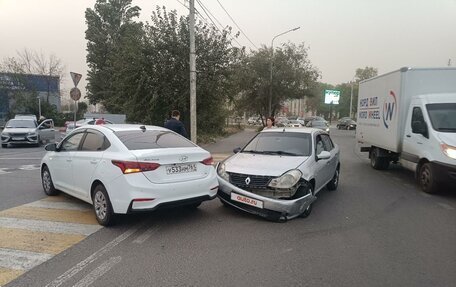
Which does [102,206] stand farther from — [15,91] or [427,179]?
[15,91]

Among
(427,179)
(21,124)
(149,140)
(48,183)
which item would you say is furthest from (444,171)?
(21,124)

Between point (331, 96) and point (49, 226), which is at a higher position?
point (331, 96)

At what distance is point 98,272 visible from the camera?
4.12 meters

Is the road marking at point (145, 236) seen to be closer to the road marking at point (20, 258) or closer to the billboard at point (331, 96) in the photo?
the road marking at point (20, 258)

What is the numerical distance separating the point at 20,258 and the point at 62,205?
260 cm

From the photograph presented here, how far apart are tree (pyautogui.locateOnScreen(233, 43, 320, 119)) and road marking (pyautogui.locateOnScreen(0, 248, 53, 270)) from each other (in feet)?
116

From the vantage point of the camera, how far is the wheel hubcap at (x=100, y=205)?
5660 millimetres

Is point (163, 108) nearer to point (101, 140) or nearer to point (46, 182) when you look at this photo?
point (46, 182)

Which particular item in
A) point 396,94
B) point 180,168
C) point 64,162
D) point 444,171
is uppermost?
point 396,94

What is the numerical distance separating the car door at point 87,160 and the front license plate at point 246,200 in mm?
2193

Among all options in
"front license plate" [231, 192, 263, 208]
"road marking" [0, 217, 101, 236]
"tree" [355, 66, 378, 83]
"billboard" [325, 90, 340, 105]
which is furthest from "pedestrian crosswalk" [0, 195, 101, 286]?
"tree" [355, 66, 378, 83]

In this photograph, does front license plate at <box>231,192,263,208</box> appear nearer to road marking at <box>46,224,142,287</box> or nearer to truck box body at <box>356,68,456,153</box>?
road marking at <box>46,224,142,287</box>

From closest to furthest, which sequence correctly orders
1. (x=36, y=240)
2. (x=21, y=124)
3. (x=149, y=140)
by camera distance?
(x=36, y=240), (x=149, y=140), (x=21, y=124)

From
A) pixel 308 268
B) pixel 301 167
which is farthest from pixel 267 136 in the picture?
pixel 308 268
